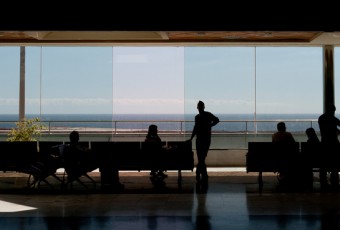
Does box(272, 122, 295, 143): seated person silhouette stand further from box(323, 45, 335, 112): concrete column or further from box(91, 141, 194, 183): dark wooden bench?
box(323, 45, 335, 112): concrete column

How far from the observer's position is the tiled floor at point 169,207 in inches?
253

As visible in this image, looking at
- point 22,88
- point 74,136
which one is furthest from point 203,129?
point 22,88

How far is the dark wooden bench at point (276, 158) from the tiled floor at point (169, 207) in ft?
1.35

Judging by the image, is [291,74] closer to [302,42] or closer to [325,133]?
[302,42]

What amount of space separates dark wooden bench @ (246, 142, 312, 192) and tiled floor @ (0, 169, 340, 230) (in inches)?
16.2

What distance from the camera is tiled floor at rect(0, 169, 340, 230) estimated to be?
643cm

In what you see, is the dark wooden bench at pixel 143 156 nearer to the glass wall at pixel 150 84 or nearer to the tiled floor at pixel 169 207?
the tiled floor at pixel 169 207

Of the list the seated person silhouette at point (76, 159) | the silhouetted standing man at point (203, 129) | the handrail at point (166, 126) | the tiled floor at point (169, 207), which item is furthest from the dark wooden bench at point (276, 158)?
the handrail at point (166, 126)

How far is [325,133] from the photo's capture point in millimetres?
9875

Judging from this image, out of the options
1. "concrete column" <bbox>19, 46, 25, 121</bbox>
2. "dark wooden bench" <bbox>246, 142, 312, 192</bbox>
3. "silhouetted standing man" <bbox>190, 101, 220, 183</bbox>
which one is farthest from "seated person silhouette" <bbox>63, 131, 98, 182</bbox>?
"concrete column" <bbox>19, 46, 25, 121</bbox>

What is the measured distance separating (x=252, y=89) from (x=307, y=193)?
5858mm

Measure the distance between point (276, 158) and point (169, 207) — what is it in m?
2.67

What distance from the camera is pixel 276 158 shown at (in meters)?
9.44

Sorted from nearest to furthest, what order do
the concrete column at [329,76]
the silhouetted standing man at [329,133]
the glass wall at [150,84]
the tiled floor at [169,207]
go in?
the tiled floor at [169,207] → the silhouetted standing man at [329,133] → the concrete column at [329,76] → the glass wall at [150,84]
